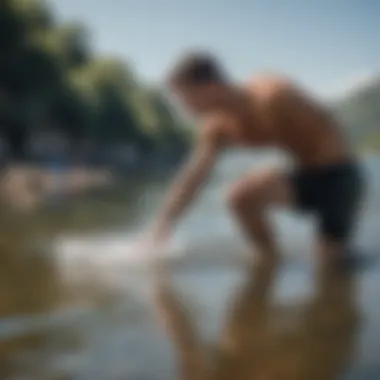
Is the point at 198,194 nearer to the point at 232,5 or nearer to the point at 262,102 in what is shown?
the point at 262,102

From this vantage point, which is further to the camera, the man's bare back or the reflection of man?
the man's bare back

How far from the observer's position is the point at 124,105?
1281 millimetres

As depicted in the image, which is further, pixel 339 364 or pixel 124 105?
pixel 124 105

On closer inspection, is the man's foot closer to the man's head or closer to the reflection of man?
the reflection of man

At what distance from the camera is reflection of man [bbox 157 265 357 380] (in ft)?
3.35

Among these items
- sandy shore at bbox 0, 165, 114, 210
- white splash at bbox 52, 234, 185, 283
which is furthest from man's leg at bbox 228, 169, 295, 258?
sandy shore at bbox 0, 165, 114, 210

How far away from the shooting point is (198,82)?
1.22 m

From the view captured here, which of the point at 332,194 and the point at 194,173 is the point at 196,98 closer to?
the point at 194,173

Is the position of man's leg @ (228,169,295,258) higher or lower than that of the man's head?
lower

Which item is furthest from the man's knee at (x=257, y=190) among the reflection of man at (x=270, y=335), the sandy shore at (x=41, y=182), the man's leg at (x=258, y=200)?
the sandy shore at (x=41, y=182)

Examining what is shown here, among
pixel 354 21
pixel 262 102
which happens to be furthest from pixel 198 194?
pixel 354 21

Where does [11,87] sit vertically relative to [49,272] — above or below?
above

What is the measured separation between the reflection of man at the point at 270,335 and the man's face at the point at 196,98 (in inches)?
11.3

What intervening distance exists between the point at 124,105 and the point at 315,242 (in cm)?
41
